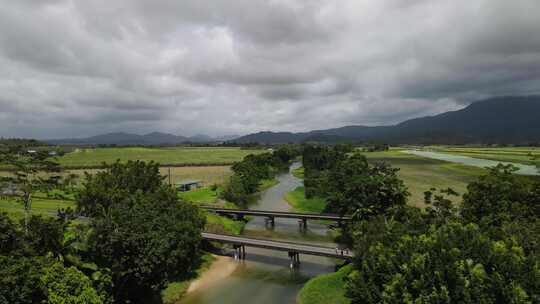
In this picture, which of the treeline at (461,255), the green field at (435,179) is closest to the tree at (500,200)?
the treeline at (461,255)

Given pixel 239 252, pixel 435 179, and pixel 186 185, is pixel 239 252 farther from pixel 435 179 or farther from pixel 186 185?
pixel 435 179

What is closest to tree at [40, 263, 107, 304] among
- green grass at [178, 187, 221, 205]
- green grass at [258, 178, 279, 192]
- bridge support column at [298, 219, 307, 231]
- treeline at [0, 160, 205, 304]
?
treeline at [0, 160, 205, 304]

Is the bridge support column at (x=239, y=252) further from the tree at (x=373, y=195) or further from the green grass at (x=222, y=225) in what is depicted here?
the tree at (x=373, y=195)

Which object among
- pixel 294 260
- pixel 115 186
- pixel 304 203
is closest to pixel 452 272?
pixel 294 260

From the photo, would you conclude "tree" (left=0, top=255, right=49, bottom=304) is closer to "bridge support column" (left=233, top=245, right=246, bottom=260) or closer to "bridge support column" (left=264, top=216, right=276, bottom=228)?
"bridge support column" (left=233, top=245, right=246, bottom=260)

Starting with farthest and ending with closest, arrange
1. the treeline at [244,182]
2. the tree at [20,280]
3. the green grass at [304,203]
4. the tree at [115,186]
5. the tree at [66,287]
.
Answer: the treeline at [244,182], the green grass at [304,203], the tree at [115,186], the tree at [66,287], the tree at [20,280]

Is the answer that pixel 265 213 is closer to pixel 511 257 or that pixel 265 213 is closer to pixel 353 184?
pixel 353 184

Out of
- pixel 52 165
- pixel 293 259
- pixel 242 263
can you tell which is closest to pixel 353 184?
pixel 293 259
